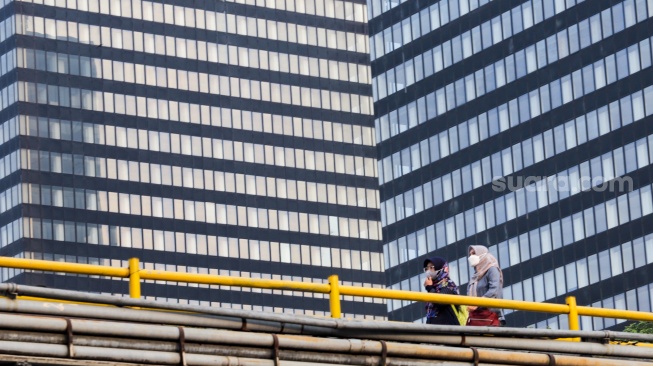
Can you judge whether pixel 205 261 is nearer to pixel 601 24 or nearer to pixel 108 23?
pixel 108 23

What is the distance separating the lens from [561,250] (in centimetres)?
11400

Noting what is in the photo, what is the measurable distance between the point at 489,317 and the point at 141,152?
412 ft

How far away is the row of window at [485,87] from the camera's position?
111062 mm

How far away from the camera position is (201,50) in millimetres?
147375

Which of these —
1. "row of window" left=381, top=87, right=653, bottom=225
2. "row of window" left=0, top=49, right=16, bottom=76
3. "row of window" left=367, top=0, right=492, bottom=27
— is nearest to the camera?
"row of window" left=381, top=87, right=653, bottom=225

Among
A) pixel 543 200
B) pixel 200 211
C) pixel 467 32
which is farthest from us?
pixel 200 211

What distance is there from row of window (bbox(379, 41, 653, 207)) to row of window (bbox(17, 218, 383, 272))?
71.8 ft

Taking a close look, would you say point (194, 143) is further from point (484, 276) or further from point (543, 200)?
point (484, 276)

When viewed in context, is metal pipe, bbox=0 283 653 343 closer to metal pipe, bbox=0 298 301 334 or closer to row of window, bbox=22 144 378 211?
metal pipe, bbox=0 298 301 334

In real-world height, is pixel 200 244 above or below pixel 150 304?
above

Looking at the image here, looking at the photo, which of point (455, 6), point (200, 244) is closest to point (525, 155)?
point (455, 6)

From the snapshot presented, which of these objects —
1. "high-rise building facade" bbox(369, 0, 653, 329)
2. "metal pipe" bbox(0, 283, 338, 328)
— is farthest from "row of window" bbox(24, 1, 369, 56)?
"metal pipe" bbox(0, 283, 338, 328)

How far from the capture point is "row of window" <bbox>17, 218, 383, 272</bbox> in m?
138

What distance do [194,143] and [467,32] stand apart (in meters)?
29.3
